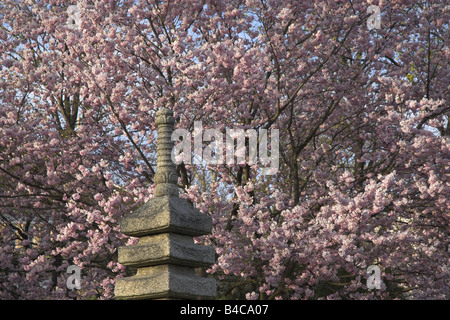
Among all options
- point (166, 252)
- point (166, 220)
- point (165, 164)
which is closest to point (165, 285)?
point (166, 252)

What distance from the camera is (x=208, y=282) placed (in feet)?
24.6

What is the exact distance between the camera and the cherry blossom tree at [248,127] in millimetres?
11508

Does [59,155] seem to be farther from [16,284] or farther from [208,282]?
[208,282]

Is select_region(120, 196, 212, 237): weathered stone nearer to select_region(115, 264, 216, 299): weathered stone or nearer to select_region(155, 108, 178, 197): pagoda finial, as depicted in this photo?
select_region(155, 108, 178, 197): pagoda finial

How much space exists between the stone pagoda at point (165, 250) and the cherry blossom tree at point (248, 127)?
3.56m

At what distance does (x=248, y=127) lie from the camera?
12281 mm

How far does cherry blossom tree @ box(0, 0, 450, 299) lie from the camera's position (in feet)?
37.8

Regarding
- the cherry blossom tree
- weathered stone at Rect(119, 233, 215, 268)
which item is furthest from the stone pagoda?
the cherry blossom tree

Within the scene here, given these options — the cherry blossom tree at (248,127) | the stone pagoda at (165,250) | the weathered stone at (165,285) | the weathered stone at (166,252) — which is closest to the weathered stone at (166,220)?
the stone pagoda at (165,250)

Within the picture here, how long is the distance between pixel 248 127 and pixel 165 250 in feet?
18.1

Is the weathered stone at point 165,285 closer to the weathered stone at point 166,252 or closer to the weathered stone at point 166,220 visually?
the weathered stone at point 166,252

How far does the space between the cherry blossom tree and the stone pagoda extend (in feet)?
11.7

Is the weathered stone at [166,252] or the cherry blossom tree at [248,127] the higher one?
the cherry blossom tree at [248,127]
